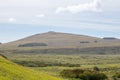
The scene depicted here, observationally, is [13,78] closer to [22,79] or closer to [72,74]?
[22,79]

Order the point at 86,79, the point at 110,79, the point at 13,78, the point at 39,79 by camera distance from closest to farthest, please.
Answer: the point at 13,78
the point at 39,79
the point at 86,79
the point at 110,79

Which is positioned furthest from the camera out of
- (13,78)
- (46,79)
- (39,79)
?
(46,79)

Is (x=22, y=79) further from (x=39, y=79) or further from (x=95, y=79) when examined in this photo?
(x=95, y=79)

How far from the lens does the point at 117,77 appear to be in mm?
77625

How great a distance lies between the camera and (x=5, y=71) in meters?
38.1

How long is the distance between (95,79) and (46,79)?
1037 inches

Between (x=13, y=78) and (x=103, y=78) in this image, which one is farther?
(x=103, y=78)

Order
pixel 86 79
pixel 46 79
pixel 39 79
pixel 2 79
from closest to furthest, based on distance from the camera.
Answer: pixel 2 79 < pixel 39 79 < pixel 46 79 < pixel 86 79

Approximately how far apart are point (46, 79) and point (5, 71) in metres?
9.13

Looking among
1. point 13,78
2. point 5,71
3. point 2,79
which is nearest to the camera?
point 2,79

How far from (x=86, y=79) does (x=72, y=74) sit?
2.68 metres

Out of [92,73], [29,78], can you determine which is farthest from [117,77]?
[29,78]

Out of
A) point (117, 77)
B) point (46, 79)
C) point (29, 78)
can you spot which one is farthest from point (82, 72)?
point (29, 78)

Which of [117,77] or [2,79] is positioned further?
[117,77]
